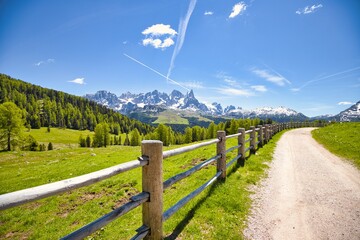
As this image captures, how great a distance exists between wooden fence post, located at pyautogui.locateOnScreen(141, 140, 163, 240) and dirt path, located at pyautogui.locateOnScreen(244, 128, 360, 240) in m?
2.62

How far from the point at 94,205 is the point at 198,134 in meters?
105

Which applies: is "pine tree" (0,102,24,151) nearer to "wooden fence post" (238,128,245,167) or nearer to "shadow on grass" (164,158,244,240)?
"wooden fence post" (238,128,245,167)

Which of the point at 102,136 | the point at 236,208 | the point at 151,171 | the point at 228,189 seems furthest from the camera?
the point at 102,136

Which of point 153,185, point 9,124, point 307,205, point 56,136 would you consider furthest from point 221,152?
point 56,136

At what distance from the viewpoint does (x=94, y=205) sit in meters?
10.2

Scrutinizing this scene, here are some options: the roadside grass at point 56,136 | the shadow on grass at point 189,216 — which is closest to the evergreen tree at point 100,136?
the roadside grass at point 56,136

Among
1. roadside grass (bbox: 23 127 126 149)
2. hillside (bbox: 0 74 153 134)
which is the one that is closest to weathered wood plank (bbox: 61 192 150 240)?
roadside grass (bbox: 23 127 126 149)

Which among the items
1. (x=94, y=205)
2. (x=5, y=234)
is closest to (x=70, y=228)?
(x=94, y=205)

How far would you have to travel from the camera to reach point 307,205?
6926 mm

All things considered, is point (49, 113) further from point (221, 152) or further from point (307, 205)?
point (307, 205)

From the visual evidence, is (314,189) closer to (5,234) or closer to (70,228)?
(70,228)

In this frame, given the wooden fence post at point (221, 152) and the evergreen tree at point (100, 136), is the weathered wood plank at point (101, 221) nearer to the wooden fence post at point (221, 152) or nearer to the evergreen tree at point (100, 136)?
the wooden fence post at point (221, 152)

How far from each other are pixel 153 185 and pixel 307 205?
5861 mm

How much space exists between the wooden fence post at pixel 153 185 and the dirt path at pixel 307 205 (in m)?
2.62
